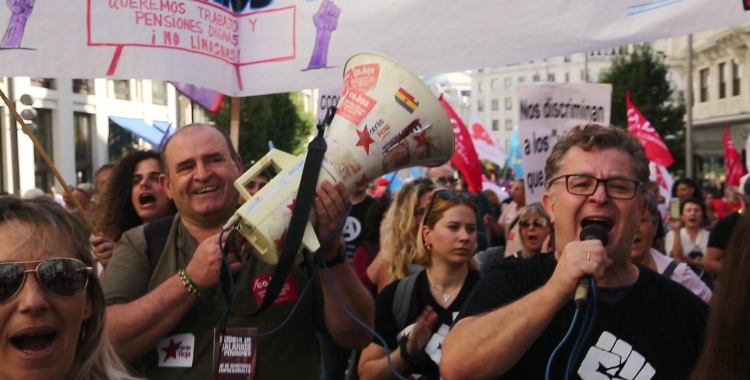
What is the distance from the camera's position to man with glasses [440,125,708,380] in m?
2.45

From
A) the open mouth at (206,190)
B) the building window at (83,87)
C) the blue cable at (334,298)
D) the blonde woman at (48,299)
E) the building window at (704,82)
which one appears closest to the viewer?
the blonde woman at (48,299)

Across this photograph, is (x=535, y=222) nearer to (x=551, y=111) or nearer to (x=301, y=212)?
(x=551, y=111)

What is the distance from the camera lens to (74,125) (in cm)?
2812

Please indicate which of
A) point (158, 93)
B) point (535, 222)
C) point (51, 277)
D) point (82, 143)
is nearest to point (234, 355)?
point (51, 277)

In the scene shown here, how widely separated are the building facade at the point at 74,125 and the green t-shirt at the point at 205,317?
65.7ft

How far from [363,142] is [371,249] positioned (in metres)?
3.74

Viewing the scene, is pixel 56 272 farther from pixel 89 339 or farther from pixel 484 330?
pixel 484 330

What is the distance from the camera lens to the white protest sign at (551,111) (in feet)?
21.7

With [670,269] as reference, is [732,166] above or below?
above

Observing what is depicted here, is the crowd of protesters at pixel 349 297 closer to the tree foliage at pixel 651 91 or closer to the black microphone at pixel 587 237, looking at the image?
the black microphone at pixel 587 237

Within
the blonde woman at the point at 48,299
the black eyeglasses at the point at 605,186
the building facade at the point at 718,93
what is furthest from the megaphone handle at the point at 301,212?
the building facade at the point at 718,93

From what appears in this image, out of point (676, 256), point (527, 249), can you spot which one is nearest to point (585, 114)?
point (527, 249)

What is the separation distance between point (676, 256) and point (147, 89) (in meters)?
26.6

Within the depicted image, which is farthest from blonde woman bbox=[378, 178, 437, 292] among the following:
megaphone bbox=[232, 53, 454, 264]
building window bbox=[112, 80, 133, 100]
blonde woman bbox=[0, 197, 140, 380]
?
building window bbox=[112, 80, 133, 100]
